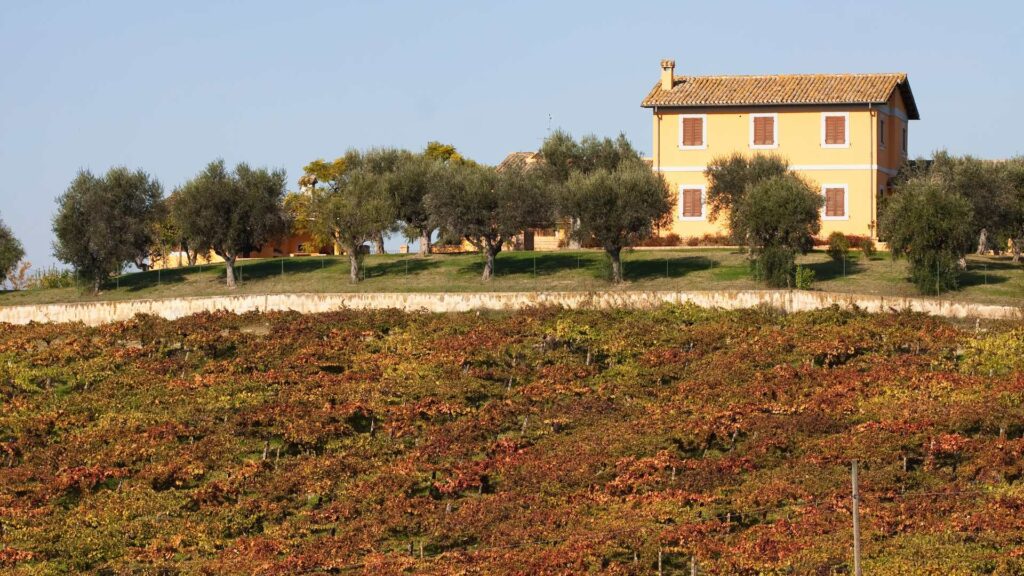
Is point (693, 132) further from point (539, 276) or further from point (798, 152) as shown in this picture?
point (539, 276)

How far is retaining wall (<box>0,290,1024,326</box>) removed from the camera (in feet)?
158

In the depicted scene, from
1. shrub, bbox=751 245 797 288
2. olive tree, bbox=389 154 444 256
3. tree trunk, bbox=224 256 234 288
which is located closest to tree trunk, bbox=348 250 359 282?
tree trunk, bbox=224 256 234 288

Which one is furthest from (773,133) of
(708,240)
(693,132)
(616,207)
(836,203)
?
(616,207)

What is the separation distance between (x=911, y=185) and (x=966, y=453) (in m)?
29.0

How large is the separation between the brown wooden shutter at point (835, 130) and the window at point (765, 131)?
7.81 feet

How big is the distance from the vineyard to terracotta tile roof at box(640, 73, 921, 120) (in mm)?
26416

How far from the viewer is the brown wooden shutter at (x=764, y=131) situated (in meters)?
73.7

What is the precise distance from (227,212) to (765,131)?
84.9 feet

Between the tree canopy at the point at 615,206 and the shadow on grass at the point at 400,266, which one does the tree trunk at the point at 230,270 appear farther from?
the tree canopy at the point at 615,206

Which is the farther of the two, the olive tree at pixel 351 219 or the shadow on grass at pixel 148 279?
the shadow on grass at pixel 148 279

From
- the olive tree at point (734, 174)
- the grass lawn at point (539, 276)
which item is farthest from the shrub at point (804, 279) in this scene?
the olive tree at point (734, 174)

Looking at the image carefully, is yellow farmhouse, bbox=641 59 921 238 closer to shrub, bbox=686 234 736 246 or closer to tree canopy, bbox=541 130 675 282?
shrub, bbox=686 234 736 246

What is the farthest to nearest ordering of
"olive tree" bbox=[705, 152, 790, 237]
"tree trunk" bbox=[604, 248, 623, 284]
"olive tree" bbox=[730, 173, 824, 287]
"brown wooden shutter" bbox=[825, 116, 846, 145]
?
1. "brown wooden shutter" bbox=[825, 116, 846, 145]
2. "olive tree" bbox=[705, 152, 790, 237]
3. "tree trunk" bbox=[604, 248, 623, 284]
4. "olive tree" bbox=[730, 173, 824, 287]

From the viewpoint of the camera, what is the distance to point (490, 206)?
61625 mm
